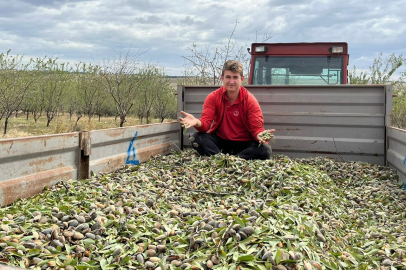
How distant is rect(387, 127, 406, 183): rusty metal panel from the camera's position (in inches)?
167

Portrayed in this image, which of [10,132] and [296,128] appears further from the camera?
[10,132]

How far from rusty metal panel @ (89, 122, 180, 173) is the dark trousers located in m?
0.47

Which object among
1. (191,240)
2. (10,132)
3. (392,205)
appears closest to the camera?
(191,240)

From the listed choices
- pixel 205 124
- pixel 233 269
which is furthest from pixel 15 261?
pixel 205 124

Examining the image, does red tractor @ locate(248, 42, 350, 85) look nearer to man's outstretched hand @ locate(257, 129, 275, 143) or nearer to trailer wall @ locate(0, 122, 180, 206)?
man's outstretched hand @ locate(257, 129, 275, 143)

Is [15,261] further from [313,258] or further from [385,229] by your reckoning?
[385,229]

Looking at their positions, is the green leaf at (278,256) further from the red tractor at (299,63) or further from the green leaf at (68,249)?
the red tractor at (299,63)

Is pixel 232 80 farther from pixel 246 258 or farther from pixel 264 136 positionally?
pixel 246 258

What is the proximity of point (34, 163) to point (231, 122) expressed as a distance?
2.68 meters

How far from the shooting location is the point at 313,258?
2.01 meters

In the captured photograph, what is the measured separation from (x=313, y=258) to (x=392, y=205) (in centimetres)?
210

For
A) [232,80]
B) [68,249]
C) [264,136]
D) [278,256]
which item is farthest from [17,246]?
[232,80]

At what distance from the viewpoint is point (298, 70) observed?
6742 mm

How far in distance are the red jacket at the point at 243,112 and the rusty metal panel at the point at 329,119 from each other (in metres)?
0.56
